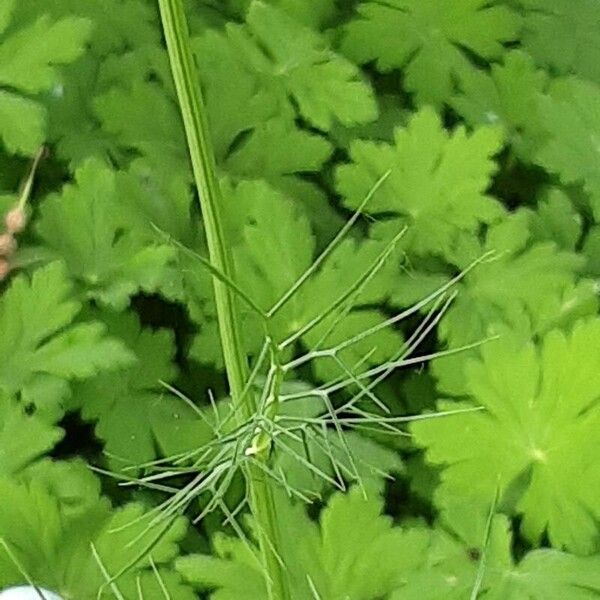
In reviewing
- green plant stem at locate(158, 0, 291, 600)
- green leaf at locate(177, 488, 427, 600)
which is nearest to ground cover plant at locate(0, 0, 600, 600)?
green leaf at locate(177, 488, 427, 600)

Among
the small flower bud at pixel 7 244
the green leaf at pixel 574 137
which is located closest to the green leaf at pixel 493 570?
the green leaf at pixel 574 137

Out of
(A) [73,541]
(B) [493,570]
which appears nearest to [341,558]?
(B) [493,570]

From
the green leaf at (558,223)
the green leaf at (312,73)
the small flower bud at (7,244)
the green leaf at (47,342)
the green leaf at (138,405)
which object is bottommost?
the green leaf at (138,405)

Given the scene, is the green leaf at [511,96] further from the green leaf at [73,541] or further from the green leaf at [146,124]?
the green leaf at [73,541]

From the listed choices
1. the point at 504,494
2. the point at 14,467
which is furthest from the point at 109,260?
the point at 504,494

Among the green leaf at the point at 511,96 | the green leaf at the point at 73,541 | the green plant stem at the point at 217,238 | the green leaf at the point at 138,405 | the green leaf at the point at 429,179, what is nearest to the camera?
the green plant stem at the point at 217,238

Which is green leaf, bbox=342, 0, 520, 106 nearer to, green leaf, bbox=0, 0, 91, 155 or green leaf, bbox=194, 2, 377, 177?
green leaf, bbox=194, 2, 377, 177

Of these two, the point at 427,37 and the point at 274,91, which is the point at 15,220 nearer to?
the point at 274,91
